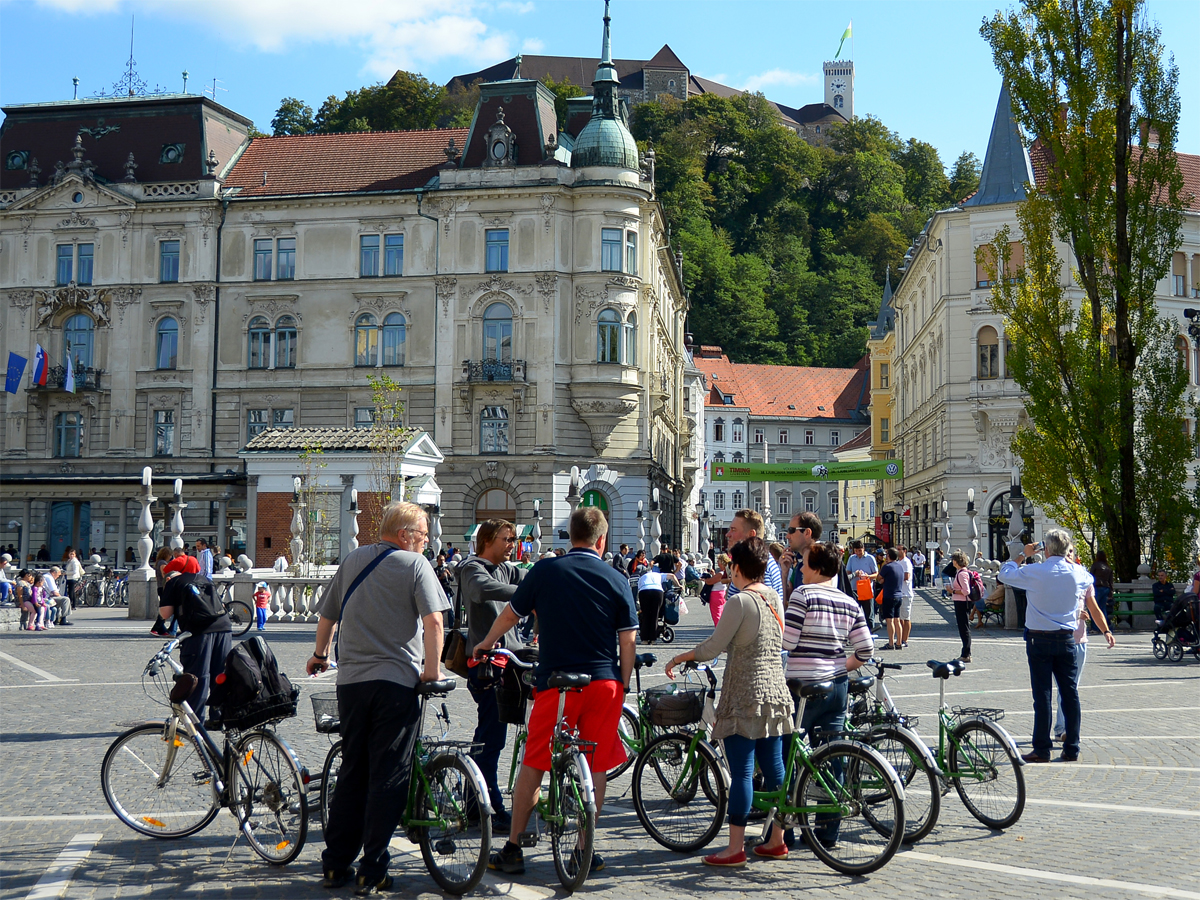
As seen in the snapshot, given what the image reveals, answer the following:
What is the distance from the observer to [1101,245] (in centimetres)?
2467

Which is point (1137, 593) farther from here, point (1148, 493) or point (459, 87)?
point (459, 87)

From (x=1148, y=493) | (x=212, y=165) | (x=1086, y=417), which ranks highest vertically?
(x=212, y=165)

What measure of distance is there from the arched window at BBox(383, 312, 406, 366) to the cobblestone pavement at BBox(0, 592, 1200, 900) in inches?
1460

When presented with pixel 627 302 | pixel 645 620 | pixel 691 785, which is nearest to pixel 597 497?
pixel 627 302

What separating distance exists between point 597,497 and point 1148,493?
2636cm

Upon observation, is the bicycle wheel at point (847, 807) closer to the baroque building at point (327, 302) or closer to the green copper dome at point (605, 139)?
the baroque building at point (327, 302)

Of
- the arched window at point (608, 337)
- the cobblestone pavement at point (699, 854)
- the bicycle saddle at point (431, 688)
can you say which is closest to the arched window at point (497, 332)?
the arched window at point (608, 337)

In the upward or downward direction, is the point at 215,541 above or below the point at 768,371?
below

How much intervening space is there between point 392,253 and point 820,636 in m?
44.4

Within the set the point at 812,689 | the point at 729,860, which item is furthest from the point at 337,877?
the point at 812,689

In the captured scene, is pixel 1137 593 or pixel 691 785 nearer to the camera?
pixel 691 785

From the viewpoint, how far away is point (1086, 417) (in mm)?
24266

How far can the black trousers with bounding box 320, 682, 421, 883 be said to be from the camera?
20.1 feet

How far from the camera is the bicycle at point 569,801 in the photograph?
20.4ft
